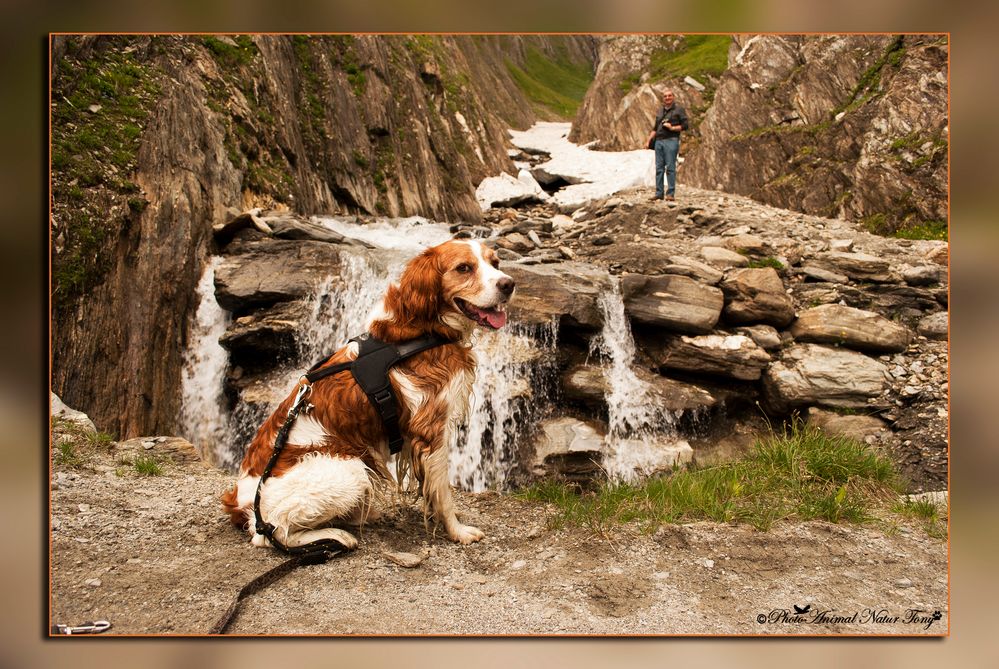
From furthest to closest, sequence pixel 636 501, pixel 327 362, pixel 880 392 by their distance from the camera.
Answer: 1. pixel 880 392
2. pixel 636 501
3. pixel 327 362

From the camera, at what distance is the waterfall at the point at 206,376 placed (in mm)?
5629

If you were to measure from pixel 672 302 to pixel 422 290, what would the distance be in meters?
4.25

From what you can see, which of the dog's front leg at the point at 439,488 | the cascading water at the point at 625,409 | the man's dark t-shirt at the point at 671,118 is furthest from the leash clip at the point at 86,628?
the man's dark t-shirt at the point at 671,118

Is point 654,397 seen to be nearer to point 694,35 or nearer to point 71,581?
point 694,35

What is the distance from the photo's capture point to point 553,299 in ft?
20.3

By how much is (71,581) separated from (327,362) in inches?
63.5

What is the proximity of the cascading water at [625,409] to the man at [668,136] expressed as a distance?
1.71m

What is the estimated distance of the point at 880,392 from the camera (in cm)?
Answer: 564

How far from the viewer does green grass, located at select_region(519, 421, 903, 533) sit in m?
3.49

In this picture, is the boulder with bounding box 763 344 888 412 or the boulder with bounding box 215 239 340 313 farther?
the boulder with bounding box 215 239 340 313

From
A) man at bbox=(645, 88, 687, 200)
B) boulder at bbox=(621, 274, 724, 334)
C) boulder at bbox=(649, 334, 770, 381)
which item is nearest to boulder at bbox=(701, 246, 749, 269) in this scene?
boulder at bbox=(621, 274, 724, 334)

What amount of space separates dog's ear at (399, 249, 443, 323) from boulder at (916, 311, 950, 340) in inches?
166

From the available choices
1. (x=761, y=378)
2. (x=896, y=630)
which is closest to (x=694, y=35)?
(x=896, y=630)

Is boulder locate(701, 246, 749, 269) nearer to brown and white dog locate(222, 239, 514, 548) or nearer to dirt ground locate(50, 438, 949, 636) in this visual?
dirt ground locate(50, 438, 949, 636)
